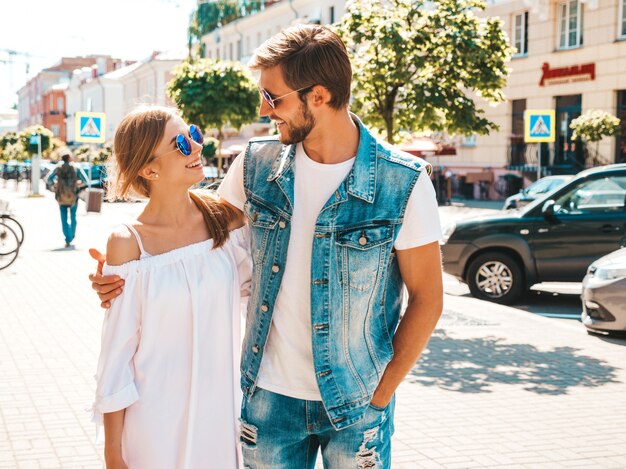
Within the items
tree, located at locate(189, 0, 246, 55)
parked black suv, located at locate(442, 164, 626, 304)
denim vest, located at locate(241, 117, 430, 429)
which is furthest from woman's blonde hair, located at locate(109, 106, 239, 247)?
tree, located at locate(189, 0, 246, 55)

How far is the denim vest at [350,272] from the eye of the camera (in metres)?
2.52

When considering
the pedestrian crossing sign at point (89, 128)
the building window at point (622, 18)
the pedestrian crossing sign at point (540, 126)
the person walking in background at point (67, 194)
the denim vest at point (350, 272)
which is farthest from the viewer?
the building window at point (622, 18)

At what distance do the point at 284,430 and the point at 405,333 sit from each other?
17.4 inches

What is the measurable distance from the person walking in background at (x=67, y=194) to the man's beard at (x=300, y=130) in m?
15.5

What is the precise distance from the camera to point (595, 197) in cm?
→ 1180

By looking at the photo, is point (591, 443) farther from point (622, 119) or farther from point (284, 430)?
point (622, 119)

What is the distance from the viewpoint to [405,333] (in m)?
2.62

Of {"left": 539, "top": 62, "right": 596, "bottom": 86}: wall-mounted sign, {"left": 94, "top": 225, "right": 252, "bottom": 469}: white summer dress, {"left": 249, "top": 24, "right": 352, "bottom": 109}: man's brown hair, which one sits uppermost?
{"left": 539, "top": 62, "right": 596, "bottom": 86}: wall-mounted sign

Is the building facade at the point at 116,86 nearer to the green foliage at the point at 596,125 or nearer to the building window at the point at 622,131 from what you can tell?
the building window at the point at 622,131

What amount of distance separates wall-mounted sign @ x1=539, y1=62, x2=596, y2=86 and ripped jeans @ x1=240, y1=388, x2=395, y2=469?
31.7m

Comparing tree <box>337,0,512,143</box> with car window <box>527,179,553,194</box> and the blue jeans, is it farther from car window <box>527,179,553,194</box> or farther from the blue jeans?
car window <box>527,179,553,194</box>

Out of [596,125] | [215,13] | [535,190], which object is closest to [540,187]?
[535,190]

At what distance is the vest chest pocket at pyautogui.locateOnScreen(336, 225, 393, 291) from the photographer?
2.53 metres

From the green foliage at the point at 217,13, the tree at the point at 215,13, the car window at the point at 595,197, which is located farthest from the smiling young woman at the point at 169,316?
the tree at the point at 215,13
